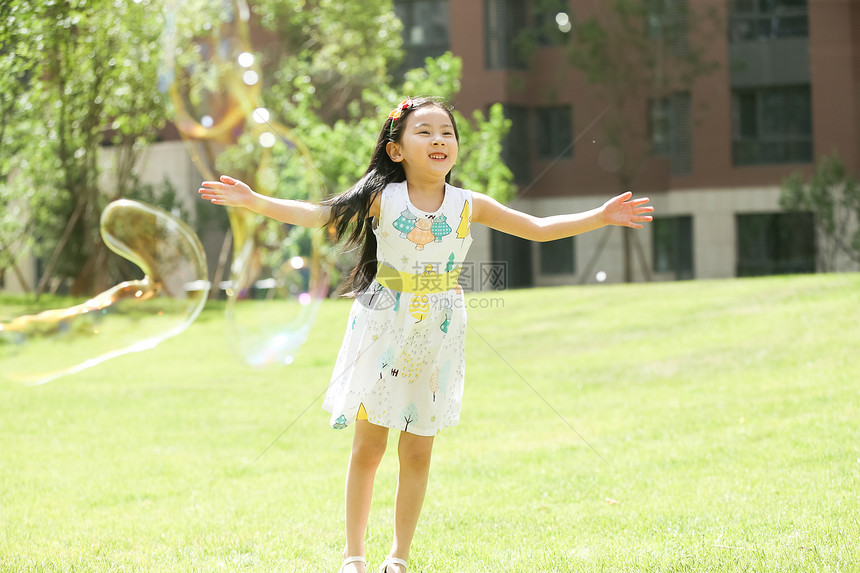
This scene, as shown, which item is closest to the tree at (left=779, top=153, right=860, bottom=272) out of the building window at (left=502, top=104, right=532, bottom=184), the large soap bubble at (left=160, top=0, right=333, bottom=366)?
the building window at (left=502, top=104, right=532, bottom=184)

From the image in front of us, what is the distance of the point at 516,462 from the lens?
16.4 ft

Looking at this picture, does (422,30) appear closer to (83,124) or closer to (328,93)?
(328,93)

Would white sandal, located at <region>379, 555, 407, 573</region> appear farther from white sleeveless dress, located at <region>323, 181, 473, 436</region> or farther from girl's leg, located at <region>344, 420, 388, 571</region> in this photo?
white sleeveless dress, located at <region>323, 181, 473, 436</region>

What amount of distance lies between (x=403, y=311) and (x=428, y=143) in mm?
542

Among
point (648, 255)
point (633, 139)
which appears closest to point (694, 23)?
point (633, 139)

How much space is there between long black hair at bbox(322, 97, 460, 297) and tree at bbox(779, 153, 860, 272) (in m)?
18.0

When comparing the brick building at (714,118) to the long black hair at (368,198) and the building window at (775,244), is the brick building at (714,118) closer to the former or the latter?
the building window at (775,244)

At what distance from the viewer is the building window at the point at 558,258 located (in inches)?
701

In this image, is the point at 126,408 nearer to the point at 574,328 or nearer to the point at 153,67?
the point at 574,328

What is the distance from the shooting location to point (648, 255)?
20531mm

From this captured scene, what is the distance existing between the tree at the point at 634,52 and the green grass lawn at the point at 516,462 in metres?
10.3

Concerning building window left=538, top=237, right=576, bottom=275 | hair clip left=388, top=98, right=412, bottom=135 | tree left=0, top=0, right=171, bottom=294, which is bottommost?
building window left=538, top=237, right=576, bottom=275

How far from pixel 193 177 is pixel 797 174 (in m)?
14.1

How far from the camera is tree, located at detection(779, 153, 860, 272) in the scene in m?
19.1
